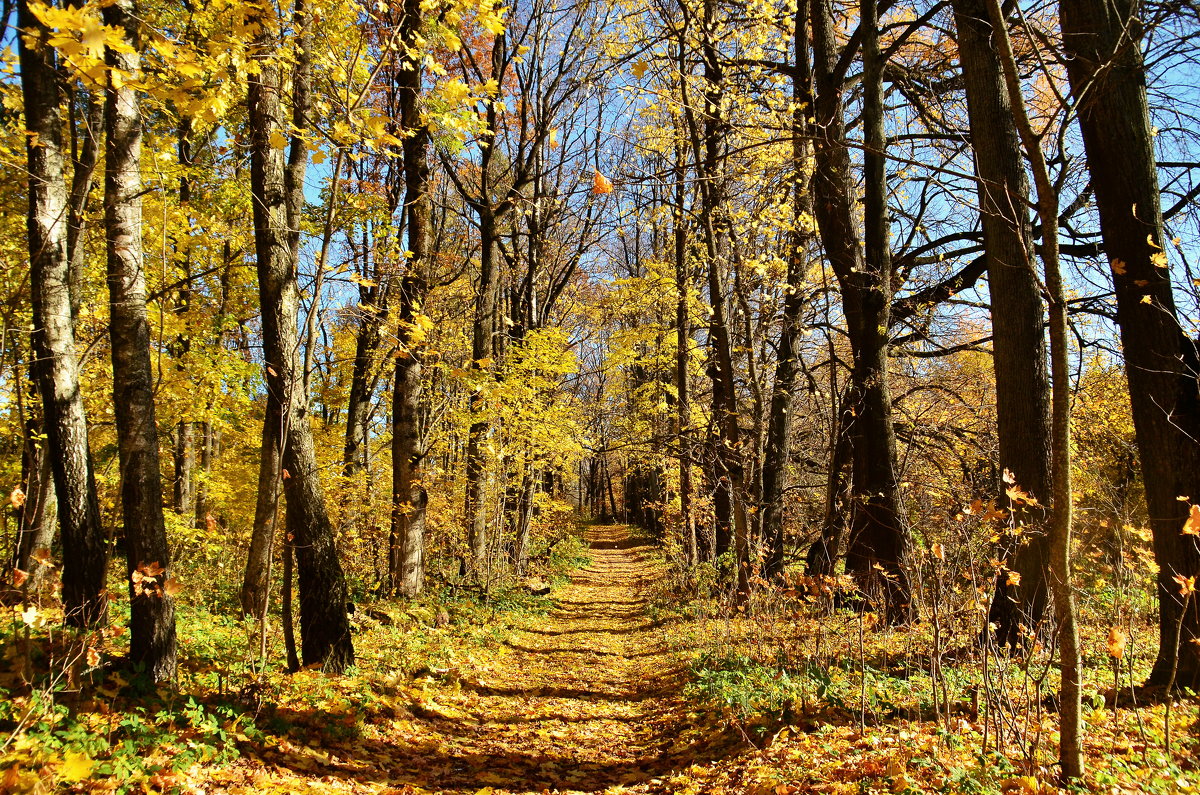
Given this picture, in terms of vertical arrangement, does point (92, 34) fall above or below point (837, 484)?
above

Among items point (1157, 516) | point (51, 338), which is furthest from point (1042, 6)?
point (51, 338)

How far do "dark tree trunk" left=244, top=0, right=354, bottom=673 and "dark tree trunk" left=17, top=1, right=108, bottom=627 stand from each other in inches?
47.6

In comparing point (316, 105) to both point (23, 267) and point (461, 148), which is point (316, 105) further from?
point (23, 267)

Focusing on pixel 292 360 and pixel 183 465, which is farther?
pixel 183 465

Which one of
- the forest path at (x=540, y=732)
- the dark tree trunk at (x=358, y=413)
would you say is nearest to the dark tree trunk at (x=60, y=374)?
the forest path at (x=540, y=732)

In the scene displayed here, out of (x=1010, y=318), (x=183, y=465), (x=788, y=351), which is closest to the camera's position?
(x=1010, y=318)

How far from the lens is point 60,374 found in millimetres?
4738

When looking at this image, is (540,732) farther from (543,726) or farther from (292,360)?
(292,360)

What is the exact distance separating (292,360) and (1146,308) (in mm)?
6530

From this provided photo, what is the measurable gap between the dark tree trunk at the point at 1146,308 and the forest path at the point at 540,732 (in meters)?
3.27

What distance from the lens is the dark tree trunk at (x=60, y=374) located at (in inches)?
186

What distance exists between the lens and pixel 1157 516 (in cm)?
430

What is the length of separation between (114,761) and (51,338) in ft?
10.9

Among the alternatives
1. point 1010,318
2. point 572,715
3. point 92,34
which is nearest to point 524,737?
point 572,715
